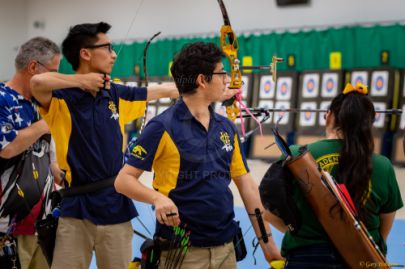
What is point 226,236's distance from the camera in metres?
1.90

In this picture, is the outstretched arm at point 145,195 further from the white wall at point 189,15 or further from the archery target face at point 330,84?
the white wall at point 189,15

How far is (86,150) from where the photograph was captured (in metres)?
2.24

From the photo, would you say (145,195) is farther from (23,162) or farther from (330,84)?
(330,84)

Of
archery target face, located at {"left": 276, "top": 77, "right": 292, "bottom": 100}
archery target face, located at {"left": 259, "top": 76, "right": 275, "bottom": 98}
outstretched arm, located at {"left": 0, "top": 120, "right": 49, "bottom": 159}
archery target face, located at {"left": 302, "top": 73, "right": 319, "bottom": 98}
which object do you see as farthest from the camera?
archery target face, located at {"left": 259, "top": 76, "right": 275, "bottom": 98}

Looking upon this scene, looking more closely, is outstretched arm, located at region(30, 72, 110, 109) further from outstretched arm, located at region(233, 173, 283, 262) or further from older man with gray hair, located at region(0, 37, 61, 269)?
outstretched arm, located at region(233, 173, 283, 262)

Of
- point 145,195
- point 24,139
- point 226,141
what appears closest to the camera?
point 145,195

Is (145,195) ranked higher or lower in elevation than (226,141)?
lower

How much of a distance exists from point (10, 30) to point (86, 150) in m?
9.92

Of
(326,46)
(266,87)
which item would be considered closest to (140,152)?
(326,46)

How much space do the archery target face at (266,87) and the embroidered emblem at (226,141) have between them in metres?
7.38

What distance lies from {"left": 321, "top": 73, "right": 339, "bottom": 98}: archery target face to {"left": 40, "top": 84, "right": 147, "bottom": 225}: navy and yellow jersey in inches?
272

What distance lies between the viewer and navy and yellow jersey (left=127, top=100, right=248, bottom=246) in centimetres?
184

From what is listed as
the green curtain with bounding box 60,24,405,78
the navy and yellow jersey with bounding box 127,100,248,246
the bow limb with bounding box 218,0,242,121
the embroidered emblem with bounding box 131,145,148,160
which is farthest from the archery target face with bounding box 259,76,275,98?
the embroidered emblem with bounding box 131,145,148,160

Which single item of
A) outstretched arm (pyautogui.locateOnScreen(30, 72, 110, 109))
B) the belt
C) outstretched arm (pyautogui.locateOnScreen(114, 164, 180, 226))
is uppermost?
outstretched arm (pyautogui.locateOnScreen(30, 72, 110, 109))
